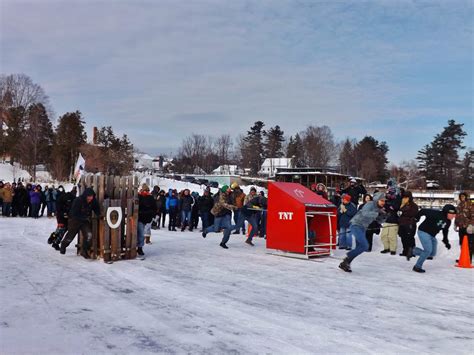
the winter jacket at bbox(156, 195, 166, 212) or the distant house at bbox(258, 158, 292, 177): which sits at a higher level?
the distant house at bbox(258, 158, 292, 177)

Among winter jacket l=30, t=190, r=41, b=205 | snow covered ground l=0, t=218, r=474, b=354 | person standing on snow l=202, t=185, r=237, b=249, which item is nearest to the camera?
snow covered ground l=0, t=218, r=474, b=354

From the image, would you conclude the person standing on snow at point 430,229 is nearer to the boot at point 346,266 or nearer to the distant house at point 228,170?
→ the boot at point 346,266

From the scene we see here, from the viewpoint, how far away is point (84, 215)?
9.88 metres

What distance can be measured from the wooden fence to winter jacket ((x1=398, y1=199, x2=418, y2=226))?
7.09m

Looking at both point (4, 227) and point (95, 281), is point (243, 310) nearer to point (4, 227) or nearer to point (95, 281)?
point (95, 281)

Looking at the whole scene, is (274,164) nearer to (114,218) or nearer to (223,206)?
(223,206)

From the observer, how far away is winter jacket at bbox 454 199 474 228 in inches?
450

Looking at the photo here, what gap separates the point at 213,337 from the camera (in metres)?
5.12

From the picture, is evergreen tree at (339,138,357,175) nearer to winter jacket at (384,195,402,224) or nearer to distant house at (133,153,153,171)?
distant house at (133,153,153,171)

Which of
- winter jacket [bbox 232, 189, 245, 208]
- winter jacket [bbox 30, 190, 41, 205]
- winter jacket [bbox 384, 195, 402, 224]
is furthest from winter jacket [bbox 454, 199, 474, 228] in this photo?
winter jacket [bbox 30, 190, 41, 205]

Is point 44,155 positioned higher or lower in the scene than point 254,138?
lower

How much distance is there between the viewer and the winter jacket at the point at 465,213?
11.4 meters

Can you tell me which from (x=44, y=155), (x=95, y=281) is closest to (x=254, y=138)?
(x=44, y=155)

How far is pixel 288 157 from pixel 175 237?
9232 cm
